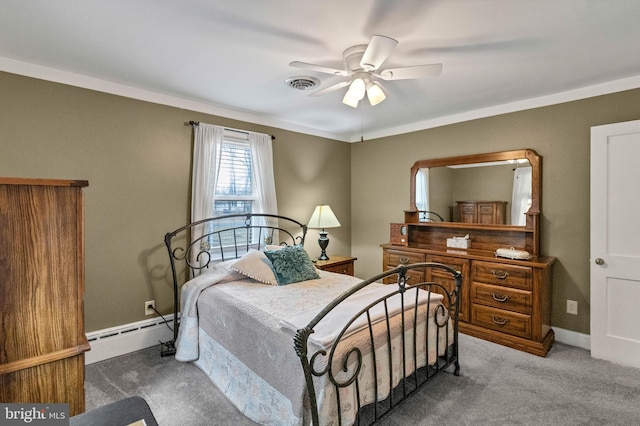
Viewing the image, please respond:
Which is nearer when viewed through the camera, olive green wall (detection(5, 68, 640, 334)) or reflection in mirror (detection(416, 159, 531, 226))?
olive green wall (detection(5, 68, 640, 334))

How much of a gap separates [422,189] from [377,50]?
2.65m

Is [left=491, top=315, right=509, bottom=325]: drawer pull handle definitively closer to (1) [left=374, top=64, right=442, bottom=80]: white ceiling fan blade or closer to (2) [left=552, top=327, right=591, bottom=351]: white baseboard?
(2) [left=552, top=327, right=591, bottom=351]: white baseboard

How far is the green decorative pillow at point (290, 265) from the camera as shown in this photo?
2.89m

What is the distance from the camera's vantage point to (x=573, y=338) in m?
3.07

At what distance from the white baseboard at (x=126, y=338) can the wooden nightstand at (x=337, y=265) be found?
1690 millimetres

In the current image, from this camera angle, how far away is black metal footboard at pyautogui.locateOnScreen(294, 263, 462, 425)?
1.55 m

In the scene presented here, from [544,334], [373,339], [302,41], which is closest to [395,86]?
[302,41]

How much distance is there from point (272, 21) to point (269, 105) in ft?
5.28

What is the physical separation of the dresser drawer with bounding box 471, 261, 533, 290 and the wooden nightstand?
57.0 inches

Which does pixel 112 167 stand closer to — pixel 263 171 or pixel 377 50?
pixel 263 171

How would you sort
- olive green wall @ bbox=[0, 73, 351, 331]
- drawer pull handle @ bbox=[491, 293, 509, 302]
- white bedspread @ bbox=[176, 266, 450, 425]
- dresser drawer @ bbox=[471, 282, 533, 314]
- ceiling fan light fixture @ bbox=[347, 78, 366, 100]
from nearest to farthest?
white bedspread @ bbox=[176, 266, 450, 425], ceiling fan light fixture @ bbox=[347, 78, 366, 100], olive green wall @ bbox=[0, 73, 351, 331], dresser drawer @ bbox=[471, 282, 533, 314], drawer pull handle @ bbox=[491, 293, 509, 302]

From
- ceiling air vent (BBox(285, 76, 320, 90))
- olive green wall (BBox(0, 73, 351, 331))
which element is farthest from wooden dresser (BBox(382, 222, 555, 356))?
olive green wall (BBox(0, 73, 351, 331))

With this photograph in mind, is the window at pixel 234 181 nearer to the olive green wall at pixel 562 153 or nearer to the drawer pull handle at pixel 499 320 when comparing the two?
the olive green wall at pixel 562 153

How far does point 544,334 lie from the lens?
298 cm
